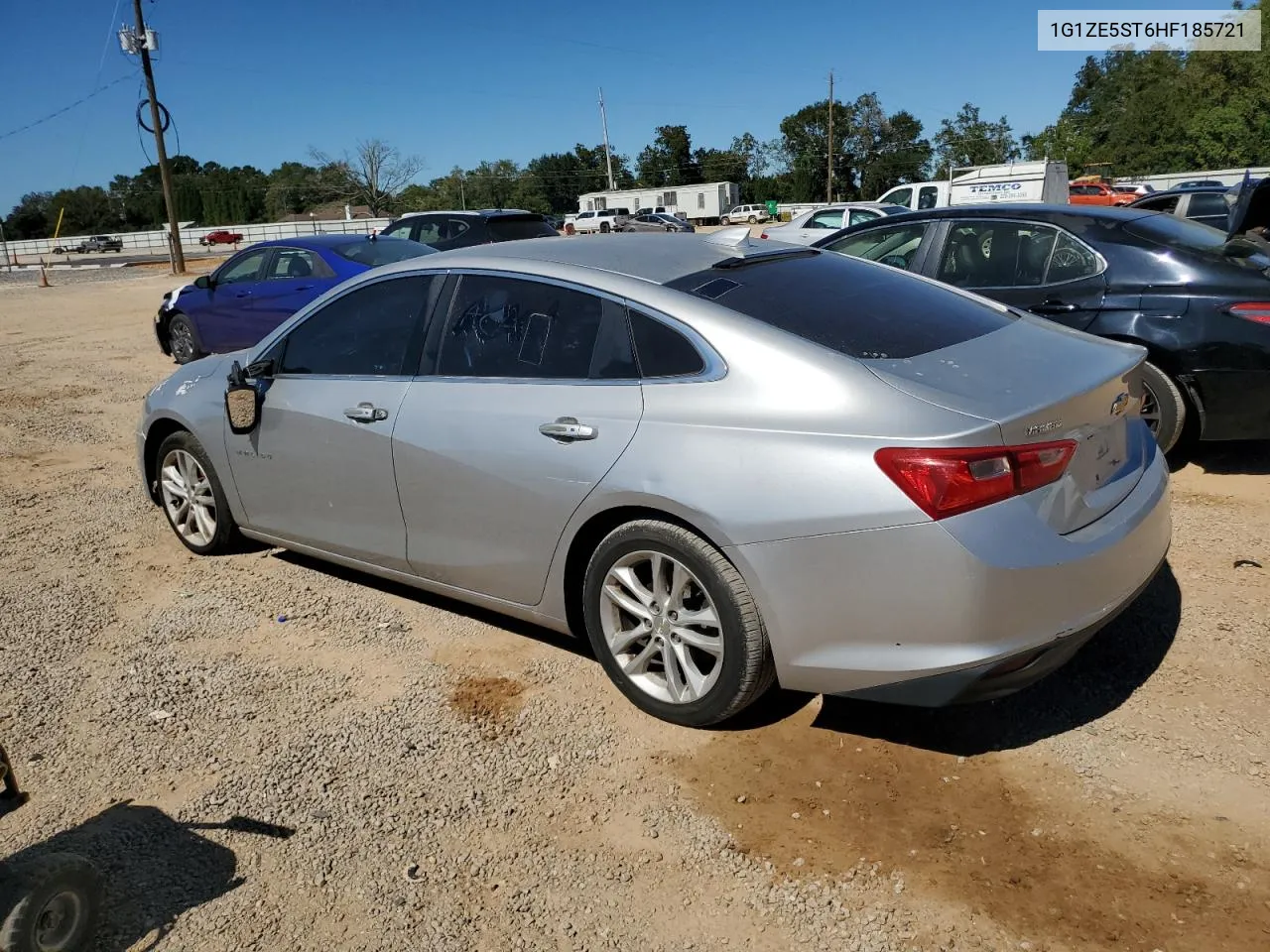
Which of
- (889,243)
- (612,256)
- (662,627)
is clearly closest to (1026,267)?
(889,243)

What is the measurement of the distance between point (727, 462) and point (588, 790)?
1.11 metres

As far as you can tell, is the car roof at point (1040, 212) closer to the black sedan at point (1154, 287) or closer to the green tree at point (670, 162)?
the black sedan at point (1154, 287)

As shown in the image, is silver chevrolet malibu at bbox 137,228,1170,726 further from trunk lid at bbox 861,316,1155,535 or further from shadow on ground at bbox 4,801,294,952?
shadow on ground at bbox 4,801,294,952

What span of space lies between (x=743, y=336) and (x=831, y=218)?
735 inches

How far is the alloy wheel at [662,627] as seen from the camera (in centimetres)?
310

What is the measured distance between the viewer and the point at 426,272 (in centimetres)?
398

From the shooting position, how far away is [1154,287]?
17.2 feet

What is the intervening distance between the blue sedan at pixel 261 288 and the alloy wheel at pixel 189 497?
5237 mm

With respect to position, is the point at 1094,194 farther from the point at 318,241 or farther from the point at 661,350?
the point at 661,350

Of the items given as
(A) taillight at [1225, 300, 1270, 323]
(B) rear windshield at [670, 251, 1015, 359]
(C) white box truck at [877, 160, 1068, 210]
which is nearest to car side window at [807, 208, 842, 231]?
(C) white box truck at [877, 160, 1068, 210]

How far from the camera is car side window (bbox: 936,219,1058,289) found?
18.9 ft

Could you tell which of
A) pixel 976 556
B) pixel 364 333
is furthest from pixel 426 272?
pixel 976 556

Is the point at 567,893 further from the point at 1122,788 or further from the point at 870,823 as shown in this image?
the point at 1122,788

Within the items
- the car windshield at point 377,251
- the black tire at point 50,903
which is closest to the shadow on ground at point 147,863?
the black tire at point 50,903
